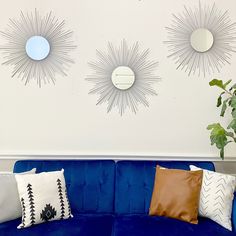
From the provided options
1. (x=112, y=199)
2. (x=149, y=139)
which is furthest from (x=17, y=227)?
(x=149, y=139)

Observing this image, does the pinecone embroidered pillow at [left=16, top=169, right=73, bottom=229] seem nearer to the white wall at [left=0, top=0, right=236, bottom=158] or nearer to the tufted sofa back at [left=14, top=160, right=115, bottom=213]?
the tufted sofa back at [left=14, top=160, right=115, bottom=213]

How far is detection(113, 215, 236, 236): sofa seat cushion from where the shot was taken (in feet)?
5.78

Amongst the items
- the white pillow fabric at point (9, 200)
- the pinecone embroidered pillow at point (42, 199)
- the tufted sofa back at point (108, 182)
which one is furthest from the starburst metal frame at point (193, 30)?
the white pillow fabric at point (9, 200)

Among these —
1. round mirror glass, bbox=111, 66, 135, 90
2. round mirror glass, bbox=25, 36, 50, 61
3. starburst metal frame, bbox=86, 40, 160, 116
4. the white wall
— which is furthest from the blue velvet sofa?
round mirror glass, bbox=25, 36, 50, 61

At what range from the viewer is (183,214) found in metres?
1.93

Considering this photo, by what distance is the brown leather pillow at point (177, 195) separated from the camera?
6.36 feet

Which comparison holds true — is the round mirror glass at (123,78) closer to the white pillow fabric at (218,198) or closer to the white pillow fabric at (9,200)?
the white pillow fabric at (218,198)

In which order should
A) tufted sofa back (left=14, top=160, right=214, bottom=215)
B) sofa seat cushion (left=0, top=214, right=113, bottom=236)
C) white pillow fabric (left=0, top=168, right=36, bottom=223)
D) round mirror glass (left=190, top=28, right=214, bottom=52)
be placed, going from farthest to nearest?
round mirror glass (left=190, top=28, right=214, bottom=52)
tufted sofa back (left=14, top=160, right=214, bottom=215)
white pillow fabric (left=0, top=168, right=36, bottom=223)
sofa seat cushion (left=0, top=214, right=113, bottom=236)

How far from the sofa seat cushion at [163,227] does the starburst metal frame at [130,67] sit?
974 millimetres

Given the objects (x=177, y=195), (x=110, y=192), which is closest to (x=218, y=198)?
(x=177, y=195)

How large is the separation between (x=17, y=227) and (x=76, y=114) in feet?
3.46

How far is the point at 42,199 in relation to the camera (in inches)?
74.2

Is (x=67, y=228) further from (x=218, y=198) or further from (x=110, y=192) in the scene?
(x=218, y=198)

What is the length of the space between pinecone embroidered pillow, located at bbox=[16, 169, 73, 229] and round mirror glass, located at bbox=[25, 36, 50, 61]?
1074 mm
